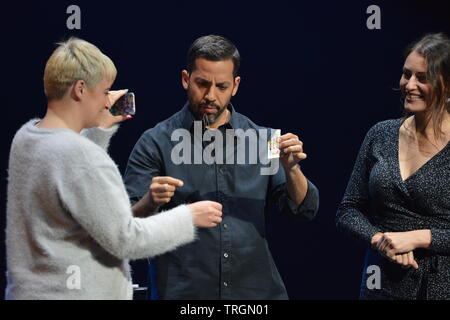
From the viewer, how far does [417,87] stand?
7.16 ft

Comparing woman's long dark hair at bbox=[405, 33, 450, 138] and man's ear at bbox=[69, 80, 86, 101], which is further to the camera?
woman's long dark hair at bbox=[405, 33, 450, 138]

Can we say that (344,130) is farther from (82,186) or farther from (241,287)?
(82,186)

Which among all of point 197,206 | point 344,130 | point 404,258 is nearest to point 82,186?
point 197,206

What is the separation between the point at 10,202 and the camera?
5.71 ft

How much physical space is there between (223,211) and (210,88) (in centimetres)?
39

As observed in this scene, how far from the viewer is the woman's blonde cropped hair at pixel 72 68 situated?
177 centimetres

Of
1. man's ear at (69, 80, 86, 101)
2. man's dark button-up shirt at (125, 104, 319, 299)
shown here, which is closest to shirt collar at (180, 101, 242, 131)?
man's dark button-up shirt at (125, 104, 319, 299)

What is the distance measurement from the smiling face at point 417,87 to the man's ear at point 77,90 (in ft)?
3.38

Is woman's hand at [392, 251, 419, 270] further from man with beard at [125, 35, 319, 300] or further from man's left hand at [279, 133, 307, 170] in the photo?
man's left hand at [279, 133, 307, 170]

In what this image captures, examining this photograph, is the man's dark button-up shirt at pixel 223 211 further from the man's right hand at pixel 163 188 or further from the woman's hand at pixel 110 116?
the man's right hand at pixel 163 188

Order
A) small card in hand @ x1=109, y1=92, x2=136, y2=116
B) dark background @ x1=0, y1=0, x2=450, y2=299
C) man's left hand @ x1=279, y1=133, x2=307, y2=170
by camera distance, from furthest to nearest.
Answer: dark background @ x1=0, y1=0, x2=450, y2=299
small card in hand @ x1=109, y1=92, x2=136, y2=116
man's left hand @ x1=279, y1=133, x2=307, y2=170

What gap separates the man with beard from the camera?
212 cm

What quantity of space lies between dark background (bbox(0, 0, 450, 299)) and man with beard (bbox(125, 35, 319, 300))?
0.94 meters

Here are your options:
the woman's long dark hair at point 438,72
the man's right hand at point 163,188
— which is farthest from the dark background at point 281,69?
the man's right hand at point 163,188
